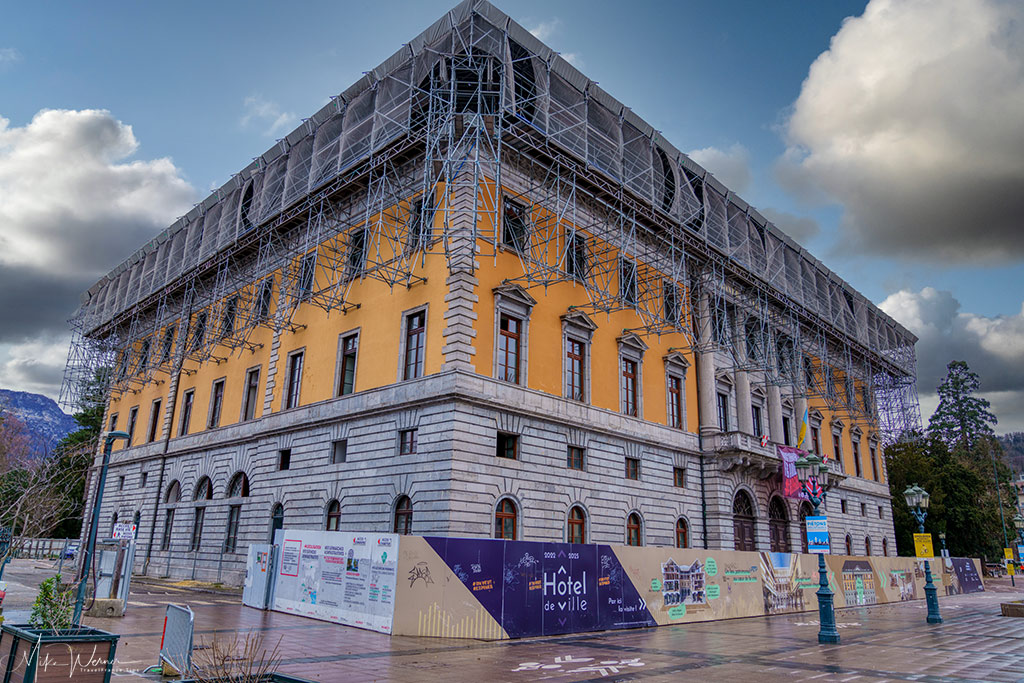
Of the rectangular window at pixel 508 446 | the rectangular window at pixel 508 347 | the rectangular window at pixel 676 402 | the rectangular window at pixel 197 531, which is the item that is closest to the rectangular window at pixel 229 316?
the rectangular window at pixel 197 531

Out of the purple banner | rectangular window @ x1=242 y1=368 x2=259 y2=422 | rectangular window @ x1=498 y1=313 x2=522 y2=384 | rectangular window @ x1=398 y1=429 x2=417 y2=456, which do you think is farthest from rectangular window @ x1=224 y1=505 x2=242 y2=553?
the purple banner

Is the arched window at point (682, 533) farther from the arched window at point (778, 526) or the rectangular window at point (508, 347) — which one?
the rectangular window at point (508, 347)

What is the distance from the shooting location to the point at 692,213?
106 feet

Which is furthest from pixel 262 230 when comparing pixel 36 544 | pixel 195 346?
pixel 36 544

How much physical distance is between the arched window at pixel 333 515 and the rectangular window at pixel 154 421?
1964cm

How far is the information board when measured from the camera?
15766 millimetres

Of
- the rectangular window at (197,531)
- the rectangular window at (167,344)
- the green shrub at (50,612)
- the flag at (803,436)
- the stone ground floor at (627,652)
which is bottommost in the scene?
the stone ground floor at (627,652)

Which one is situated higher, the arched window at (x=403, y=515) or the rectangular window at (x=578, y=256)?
the rectangular window at (x=578, y=256)

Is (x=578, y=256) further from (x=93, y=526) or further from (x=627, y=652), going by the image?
(x=93, y=526)

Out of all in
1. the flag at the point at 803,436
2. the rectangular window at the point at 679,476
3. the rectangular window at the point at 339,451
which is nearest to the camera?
the rectangular window at the point at 339,451

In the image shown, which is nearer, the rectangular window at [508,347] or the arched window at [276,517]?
the rectangular window at [508,347]

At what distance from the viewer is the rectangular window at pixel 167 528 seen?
35.2 metres

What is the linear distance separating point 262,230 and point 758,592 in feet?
86.0

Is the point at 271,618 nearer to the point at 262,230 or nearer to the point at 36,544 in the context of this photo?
the point at 262,230
